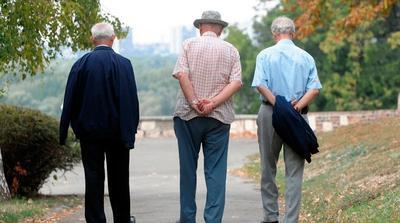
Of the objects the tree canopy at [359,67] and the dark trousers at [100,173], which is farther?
the tree canopy at [359,67]

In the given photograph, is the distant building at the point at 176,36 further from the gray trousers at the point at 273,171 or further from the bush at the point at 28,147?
the gray trousers at the point at 273,171

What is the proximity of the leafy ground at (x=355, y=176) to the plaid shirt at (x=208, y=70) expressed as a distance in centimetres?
154

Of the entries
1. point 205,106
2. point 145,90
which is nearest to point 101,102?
point 205,106

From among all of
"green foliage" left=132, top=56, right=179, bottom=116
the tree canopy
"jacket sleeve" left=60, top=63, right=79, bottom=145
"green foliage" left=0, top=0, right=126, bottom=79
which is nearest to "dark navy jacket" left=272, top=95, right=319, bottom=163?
"jacket sleeve" left=60, top=63, right=79, bottom=145

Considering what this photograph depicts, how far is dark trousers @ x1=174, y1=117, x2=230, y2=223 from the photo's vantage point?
9828 mm

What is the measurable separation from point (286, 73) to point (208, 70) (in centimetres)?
66

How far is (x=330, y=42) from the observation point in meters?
37.3

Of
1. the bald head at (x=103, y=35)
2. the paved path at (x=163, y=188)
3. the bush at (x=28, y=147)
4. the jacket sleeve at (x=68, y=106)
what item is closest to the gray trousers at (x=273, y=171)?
the paved path at (x=163, y=188)

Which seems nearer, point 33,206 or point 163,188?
point 33,206

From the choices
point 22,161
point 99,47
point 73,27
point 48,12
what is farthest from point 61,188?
point 99,47

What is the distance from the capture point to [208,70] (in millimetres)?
9781

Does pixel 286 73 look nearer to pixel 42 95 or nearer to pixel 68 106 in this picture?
pixel 68 106

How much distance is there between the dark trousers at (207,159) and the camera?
9828 mm

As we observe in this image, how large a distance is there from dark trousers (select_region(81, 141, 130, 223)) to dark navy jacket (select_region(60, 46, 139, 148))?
10 centimetres
